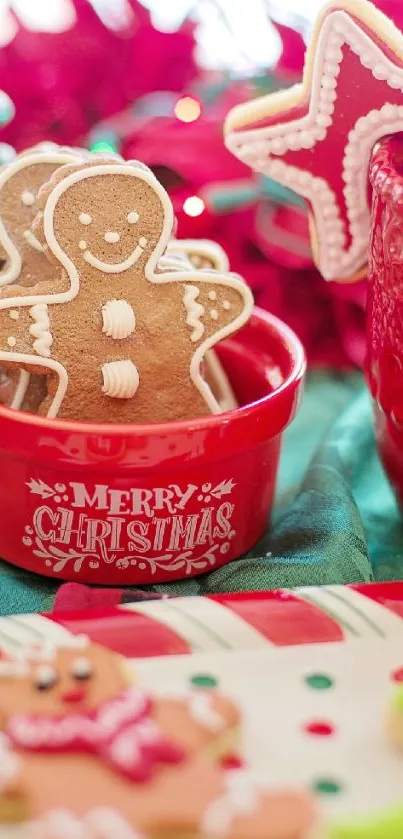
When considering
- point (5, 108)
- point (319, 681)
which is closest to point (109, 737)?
point (319, 681)

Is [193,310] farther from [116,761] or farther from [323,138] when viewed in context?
[116,761]

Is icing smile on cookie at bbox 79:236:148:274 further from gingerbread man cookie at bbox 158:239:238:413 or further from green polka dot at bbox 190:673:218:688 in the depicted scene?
green polka dot at bbox 190:673:218:688

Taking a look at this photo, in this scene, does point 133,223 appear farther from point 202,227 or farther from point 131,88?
point 131,88

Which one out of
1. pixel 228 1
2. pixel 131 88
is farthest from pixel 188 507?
pixel 228 1

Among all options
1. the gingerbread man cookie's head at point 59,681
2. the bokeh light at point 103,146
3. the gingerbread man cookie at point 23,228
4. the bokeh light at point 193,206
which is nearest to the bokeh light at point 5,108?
the bokeh light at point 103,146

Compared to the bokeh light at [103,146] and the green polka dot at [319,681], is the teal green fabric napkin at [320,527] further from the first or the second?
the bokeh light at [103,146]

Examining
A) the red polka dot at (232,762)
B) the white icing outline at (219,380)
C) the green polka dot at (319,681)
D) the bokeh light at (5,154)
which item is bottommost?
Result: the green polka dot at (319,681)

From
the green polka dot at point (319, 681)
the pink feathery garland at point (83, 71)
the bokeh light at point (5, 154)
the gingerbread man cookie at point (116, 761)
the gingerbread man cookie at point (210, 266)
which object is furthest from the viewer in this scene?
the pink feathery garland at point (83, 71)
